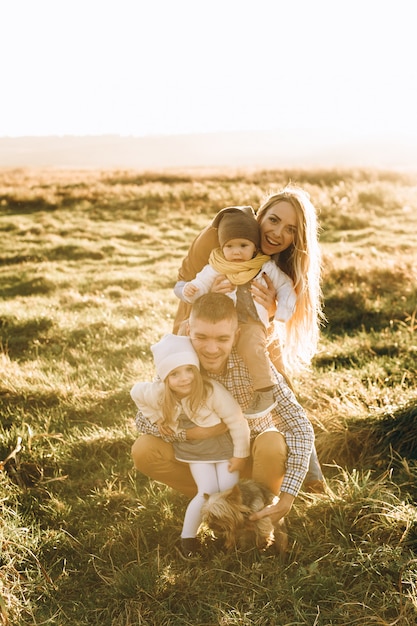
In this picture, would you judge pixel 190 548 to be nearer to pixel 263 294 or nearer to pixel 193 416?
pixel 193 416

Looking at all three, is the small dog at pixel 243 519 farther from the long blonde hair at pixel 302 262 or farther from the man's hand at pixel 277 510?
the long blonde hair at pixel 302 262

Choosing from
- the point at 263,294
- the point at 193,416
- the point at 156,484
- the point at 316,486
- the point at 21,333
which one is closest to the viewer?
the point at 193,416

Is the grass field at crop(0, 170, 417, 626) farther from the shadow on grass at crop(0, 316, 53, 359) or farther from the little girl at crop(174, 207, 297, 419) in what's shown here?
the little girl at crop(174, 207, 297, 419)

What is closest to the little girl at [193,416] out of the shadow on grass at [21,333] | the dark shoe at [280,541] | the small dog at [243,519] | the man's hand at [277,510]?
the small dog at [243,519]

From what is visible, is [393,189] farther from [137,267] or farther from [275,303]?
[275,303]

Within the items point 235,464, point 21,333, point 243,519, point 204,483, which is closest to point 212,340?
point 235,464

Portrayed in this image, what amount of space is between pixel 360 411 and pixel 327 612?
1.79 metres

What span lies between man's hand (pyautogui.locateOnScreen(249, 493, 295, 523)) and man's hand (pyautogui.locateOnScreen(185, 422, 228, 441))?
0.46m

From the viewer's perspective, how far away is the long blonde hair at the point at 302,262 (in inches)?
136

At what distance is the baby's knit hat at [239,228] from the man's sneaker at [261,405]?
89cm

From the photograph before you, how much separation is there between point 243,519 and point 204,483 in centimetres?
30

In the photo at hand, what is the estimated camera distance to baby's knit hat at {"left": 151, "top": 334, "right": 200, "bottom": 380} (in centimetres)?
293

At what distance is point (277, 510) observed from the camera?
9.77ft

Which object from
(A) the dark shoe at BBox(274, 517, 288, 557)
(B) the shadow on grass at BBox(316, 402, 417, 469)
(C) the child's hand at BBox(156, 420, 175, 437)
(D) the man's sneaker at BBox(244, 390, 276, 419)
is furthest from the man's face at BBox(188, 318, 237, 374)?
(B) the shadow on grass at BBox(316, 402, 417, 469)
